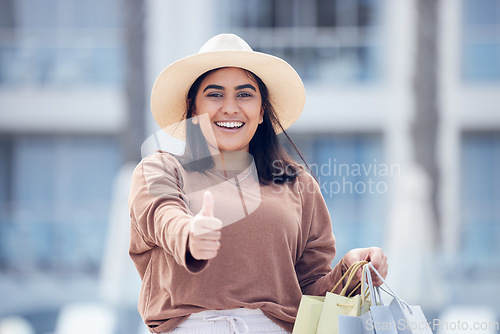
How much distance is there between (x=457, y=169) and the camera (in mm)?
13070

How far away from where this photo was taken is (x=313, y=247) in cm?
221

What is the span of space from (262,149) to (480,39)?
11.7 m

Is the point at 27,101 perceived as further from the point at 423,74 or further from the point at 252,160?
the point at 252,160

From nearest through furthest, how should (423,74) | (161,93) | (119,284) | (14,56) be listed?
(161,93)
(119,284)
(423,74)
(14,56)

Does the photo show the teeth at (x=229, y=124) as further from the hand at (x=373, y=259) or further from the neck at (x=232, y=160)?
the hand at (x=373, y=259)

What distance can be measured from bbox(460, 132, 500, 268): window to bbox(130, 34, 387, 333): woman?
11.0m

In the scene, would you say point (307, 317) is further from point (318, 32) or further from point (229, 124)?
point (318, 32)

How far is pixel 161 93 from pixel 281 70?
366 millimetres

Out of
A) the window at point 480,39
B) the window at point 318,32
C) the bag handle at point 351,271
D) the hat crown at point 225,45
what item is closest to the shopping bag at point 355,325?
the bag handle at point 351,271

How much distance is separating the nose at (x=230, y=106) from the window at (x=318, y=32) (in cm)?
1111

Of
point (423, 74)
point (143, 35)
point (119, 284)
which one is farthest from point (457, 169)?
point (119, 284)

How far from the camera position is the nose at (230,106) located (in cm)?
211

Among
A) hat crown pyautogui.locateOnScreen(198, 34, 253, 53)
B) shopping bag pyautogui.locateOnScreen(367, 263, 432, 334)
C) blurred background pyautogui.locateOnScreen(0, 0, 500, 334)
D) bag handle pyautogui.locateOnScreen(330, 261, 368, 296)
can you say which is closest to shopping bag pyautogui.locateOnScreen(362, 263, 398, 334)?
shopping bag pyautogui.locateOnScreen(367, 263, 432, 334)

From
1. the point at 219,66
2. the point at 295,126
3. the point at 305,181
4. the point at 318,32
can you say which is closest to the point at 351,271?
the point at 305,181
